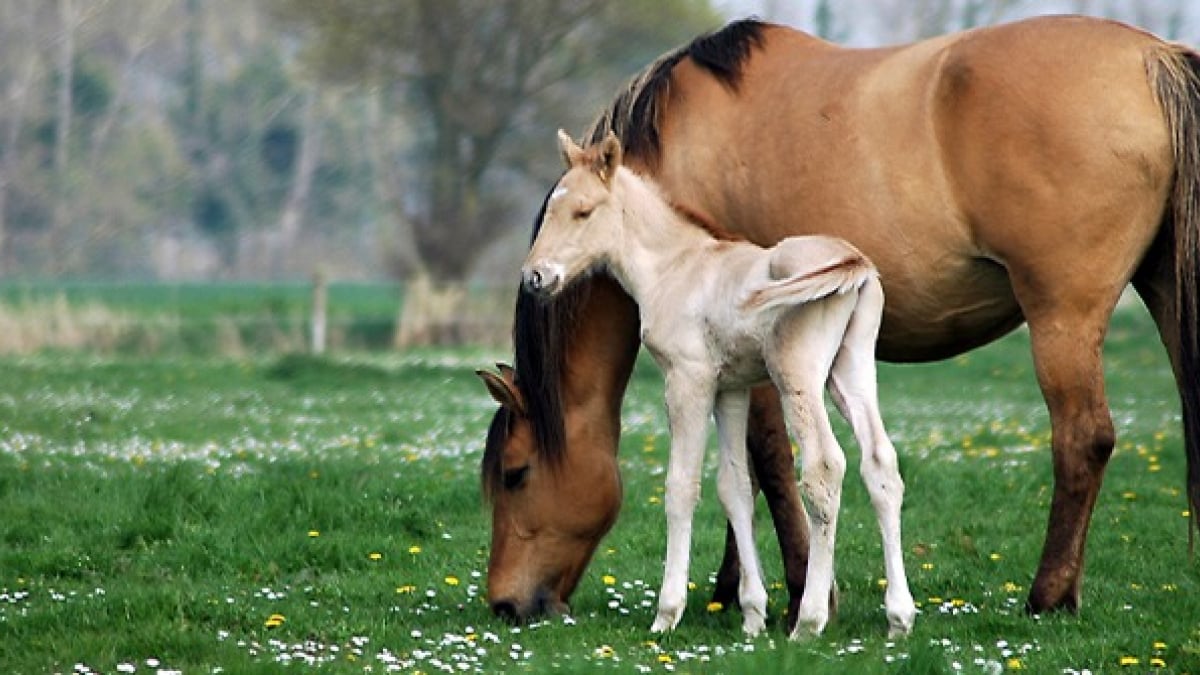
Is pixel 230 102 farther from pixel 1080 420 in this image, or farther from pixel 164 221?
pixel 1080 420

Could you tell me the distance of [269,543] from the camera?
8.17m

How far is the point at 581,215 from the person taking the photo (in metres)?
6.40

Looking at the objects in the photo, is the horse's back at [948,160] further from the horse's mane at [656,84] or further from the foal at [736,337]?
the foal at [736,337]

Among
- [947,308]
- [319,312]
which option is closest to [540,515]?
[947,308]

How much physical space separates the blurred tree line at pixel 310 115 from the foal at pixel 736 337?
28.5 metres

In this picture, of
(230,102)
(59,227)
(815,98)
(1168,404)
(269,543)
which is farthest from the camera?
(230,102)

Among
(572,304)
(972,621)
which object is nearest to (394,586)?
(572,304)

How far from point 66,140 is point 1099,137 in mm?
52253

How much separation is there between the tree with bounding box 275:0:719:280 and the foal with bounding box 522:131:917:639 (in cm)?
2890

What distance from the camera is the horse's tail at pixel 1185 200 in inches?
246

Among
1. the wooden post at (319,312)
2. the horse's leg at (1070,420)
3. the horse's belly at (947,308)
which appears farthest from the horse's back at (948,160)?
the wooden post at (319,312)

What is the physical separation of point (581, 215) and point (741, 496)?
1.25m

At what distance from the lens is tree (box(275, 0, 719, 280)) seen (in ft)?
119

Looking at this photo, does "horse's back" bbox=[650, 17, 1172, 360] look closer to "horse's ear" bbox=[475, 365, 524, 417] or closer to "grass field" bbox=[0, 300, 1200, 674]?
"horse's ear" bbox=[475, 365, 524, 417]
